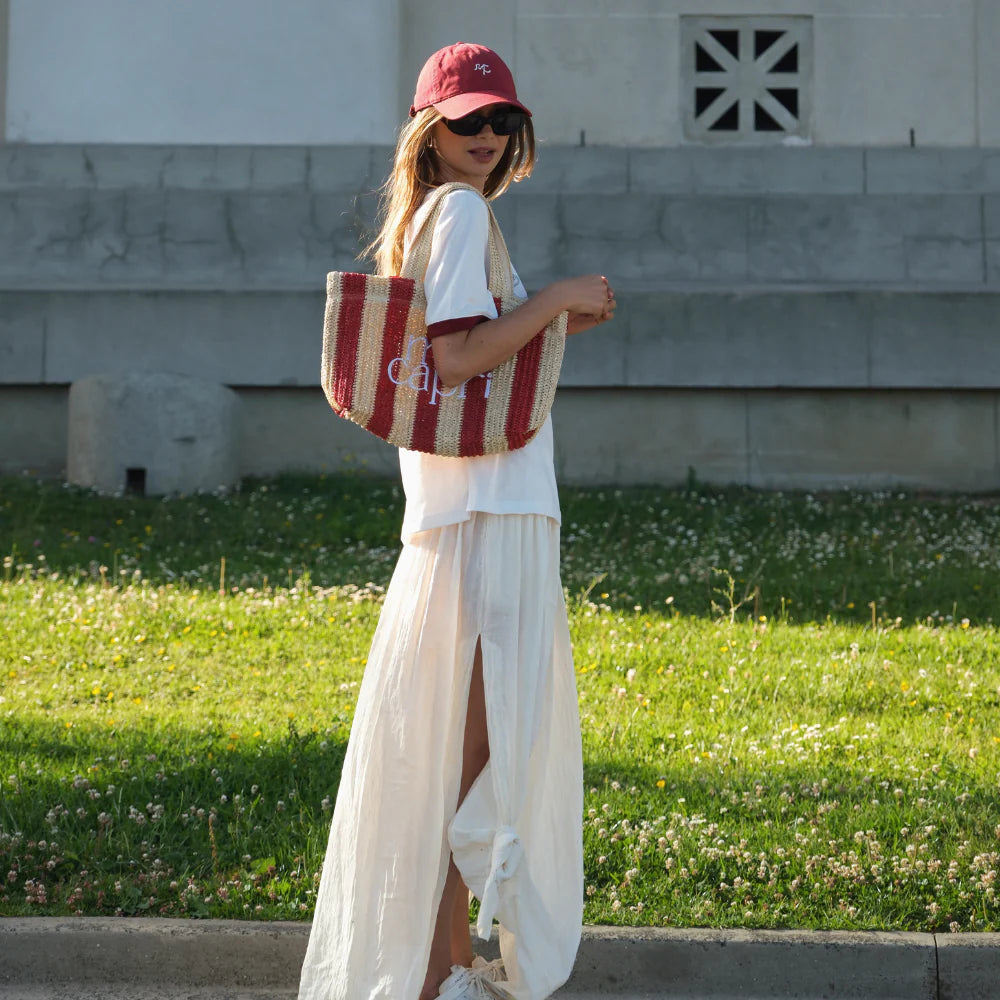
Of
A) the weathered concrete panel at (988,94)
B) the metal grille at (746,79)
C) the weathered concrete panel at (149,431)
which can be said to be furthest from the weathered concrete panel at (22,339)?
the weathered concrete panel at (988,94)

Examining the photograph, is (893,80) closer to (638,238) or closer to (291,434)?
(638,238)

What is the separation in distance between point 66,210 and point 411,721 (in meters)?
11.3

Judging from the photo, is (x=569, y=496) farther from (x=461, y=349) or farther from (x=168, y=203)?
(x=461, y=349)

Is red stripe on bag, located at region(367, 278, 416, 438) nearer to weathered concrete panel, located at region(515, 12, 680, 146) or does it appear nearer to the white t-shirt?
the white t-shirt

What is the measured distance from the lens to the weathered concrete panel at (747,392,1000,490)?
12.8 meters

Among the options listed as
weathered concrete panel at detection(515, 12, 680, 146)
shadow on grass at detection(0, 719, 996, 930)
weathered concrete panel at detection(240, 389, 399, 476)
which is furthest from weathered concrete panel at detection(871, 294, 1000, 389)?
shadow on grass at detection(0, 719, 996, 930)

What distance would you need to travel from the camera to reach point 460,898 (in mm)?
3340

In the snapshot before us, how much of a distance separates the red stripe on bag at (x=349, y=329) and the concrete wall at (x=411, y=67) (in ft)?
35.3

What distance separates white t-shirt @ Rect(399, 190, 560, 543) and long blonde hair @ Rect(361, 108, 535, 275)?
0.06m

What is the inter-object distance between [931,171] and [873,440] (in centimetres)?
273

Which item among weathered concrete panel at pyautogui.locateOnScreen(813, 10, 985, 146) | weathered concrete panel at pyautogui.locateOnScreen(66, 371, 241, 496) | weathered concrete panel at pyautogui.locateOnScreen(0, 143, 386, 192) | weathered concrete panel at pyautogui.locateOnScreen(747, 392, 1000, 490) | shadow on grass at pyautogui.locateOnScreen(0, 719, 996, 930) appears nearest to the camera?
shadow on grass at pyautogui.locateOnScreen(0, 719, 996, 930)

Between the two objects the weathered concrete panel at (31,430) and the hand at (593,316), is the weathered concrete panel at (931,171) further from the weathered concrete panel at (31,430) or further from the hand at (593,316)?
the hand at (593,316)

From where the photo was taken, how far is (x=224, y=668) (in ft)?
22.8

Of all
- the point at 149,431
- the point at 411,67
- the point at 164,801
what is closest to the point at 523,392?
the point at 164,801
